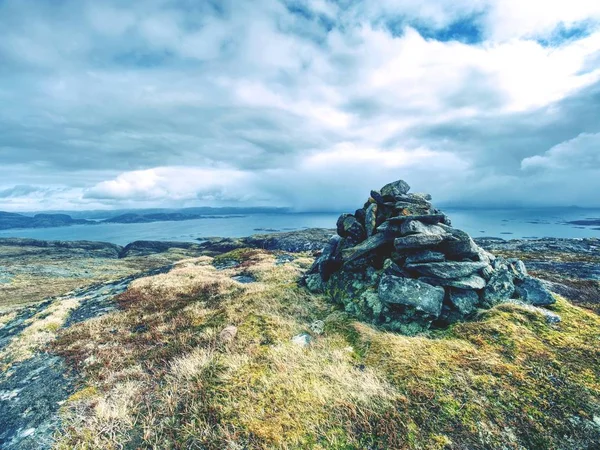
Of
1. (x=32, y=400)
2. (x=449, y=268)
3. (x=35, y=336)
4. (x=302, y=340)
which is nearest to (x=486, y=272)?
(x=449, y=268)

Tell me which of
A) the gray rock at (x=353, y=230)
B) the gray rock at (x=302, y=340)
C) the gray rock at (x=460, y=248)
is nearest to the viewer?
the gray rock at (x=302, y=340)

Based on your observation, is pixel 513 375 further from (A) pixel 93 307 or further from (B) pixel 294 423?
(A) pixel 93 307

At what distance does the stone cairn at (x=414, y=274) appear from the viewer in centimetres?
1273

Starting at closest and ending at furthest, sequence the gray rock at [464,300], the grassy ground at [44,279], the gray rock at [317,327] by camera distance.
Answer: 1. the gray rock at [464,300]
2. the gray rock at [317,327]
3. the grassy ground at [44,279]

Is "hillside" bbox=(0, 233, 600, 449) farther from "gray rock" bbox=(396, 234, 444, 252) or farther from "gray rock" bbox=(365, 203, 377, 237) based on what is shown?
"gray rock" bbox=(365, 203, 377, 237)

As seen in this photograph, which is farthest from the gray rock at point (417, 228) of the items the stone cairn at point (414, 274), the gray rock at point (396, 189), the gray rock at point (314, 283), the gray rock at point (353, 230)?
the gray rock at point (314, 283)

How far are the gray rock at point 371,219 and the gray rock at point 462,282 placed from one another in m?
5.47

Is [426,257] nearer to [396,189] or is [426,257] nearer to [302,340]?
[396,189]

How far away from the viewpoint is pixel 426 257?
14.3 meters

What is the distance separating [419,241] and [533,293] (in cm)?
599

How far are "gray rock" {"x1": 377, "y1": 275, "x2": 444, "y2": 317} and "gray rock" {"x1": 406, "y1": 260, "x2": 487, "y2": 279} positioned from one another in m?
0.90

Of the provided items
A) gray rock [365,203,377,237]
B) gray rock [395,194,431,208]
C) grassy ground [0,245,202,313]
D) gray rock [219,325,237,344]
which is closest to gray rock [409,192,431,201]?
gray rock [395,194,431,208]

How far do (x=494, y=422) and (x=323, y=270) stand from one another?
1328cm

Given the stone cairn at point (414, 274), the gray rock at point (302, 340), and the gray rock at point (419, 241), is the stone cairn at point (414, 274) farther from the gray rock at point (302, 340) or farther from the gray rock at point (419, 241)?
the gray rock at point (302, 340)
